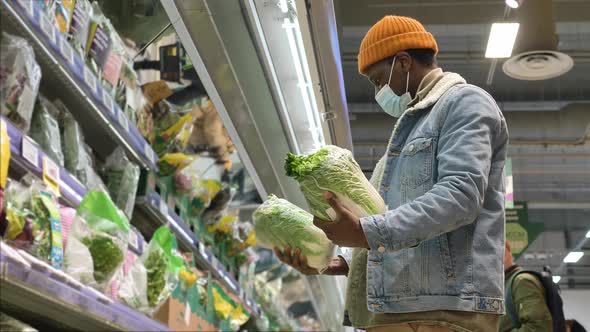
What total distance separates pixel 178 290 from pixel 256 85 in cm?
179

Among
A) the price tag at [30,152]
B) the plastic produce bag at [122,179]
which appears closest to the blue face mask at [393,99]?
the price tag at [30,152]

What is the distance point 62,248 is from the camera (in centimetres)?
265

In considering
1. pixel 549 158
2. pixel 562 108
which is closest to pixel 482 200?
pixel 562 108

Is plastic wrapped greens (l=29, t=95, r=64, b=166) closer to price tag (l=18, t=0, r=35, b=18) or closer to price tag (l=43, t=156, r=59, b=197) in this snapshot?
price tag (l=43, t=156, r=59, b=197)

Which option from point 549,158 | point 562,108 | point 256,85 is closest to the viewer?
point 256,85

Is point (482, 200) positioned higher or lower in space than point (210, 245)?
lower

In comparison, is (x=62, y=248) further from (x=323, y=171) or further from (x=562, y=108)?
(x=562, y=108)

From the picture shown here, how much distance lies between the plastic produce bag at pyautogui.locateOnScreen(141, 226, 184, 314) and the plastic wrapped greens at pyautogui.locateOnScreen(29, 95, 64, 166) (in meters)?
0.67

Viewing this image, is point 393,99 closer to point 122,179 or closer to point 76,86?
Result: point 76,86

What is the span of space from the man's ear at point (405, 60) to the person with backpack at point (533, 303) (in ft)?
6.40

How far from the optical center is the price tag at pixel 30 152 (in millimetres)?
2555

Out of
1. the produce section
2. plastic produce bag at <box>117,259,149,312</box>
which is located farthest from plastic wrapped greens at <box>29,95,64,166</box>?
plastic produce bag at <box>117,259,149,312</box>

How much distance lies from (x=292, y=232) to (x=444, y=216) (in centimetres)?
54

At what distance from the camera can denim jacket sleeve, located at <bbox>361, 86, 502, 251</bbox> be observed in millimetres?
1611
